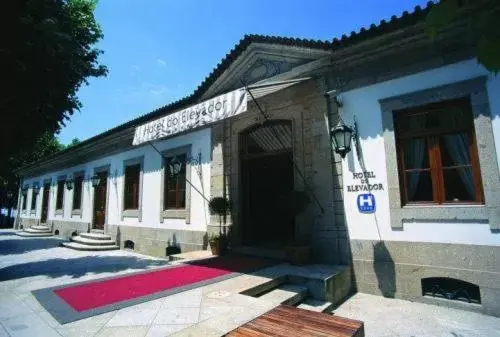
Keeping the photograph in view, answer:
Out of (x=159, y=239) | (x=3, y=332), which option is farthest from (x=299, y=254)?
(x=159, y=239)

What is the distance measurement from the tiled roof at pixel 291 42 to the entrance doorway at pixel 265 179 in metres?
2.07

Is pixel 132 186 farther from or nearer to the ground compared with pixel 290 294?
farther from the ground

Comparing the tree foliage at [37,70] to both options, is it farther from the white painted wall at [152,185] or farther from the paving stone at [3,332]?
the paving stone at [3,332]

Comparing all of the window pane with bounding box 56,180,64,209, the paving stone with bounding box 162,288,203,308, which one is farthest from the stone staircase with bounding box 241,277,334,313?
the window pane with bounding box 56,180,64,209

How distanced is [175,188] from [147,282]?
5349mm

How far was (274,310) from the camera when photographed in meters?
3.97

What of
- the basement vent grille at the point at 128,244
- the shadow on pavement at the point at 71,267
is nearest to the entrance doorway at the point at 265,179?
the shadow on pavement at the point at 71,267

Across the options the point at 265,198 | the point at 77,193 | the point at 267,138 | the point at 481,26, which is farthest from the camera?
the point at 77,193

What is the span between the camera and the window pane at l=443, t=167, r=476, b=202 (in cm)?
569

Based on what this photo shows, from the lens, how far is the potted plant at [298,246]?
276 inches

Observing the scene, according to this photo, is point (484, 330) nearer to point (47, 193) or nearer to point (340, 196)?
point (340, 196)

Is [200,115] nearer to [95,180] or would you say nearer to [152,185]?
[152,185]

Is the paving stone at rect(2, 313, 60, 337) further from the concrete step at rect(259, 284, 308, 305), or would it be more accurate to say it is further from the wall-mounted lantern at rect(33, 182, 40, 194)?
the wall-mounted lantern at rect(33, 182, 40, 194)

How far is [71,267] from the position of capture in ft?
27.9
